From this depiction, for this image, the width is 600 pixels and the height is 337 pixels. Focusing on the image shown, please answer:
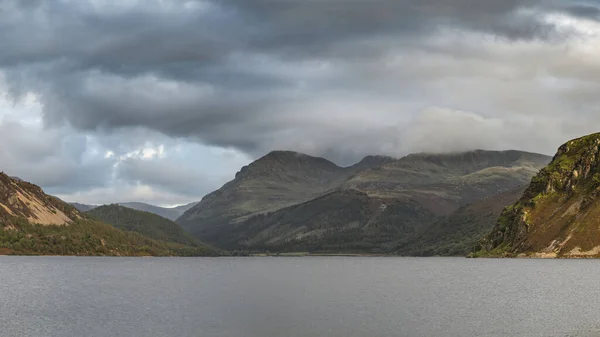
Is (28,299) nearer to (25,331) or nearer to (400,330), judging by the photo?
(25,331)

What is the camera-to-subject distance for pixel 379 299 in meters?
141

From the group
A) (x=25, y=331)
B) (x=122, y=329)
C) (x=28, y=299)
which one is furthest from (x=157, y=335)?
(x=28, y=299)

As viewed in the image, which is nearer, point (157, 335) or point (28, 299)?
point (157, 335)

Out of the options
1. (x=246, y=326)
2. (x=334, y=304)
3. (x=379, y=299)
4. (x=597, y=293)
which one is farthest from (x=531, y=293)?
(x=246, y=326)

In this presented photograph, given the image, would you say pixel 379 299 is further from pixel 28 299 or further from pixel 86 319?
pixel 28 299

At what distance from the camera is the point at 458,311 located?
117 meters

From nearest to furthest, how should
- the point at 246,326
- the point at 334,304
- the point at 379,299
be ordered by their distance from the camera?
1. the point at 246,326
2. the point at 334,304
3. the point at 379,299

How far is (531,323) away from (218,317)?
49971mm

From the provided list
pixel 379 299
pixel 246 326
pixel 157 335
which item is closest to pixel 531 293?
pixel 379 299

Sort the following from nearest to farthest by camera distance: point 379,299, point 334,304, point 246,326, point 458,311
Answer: point 246,326 < point 458,311 < point 334,304 < point 379,299

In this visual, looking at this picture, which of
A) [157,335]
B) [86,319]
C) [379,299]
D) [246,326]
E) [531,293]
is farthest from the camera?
[531,293]

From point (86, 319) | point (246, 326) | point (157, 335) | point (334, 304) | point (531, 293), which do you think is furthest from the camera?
point (531, 293)

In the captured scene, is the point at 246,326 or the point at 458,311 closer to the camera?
the point at 246,326

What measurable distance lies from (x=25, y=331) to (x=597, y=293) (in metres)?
121
